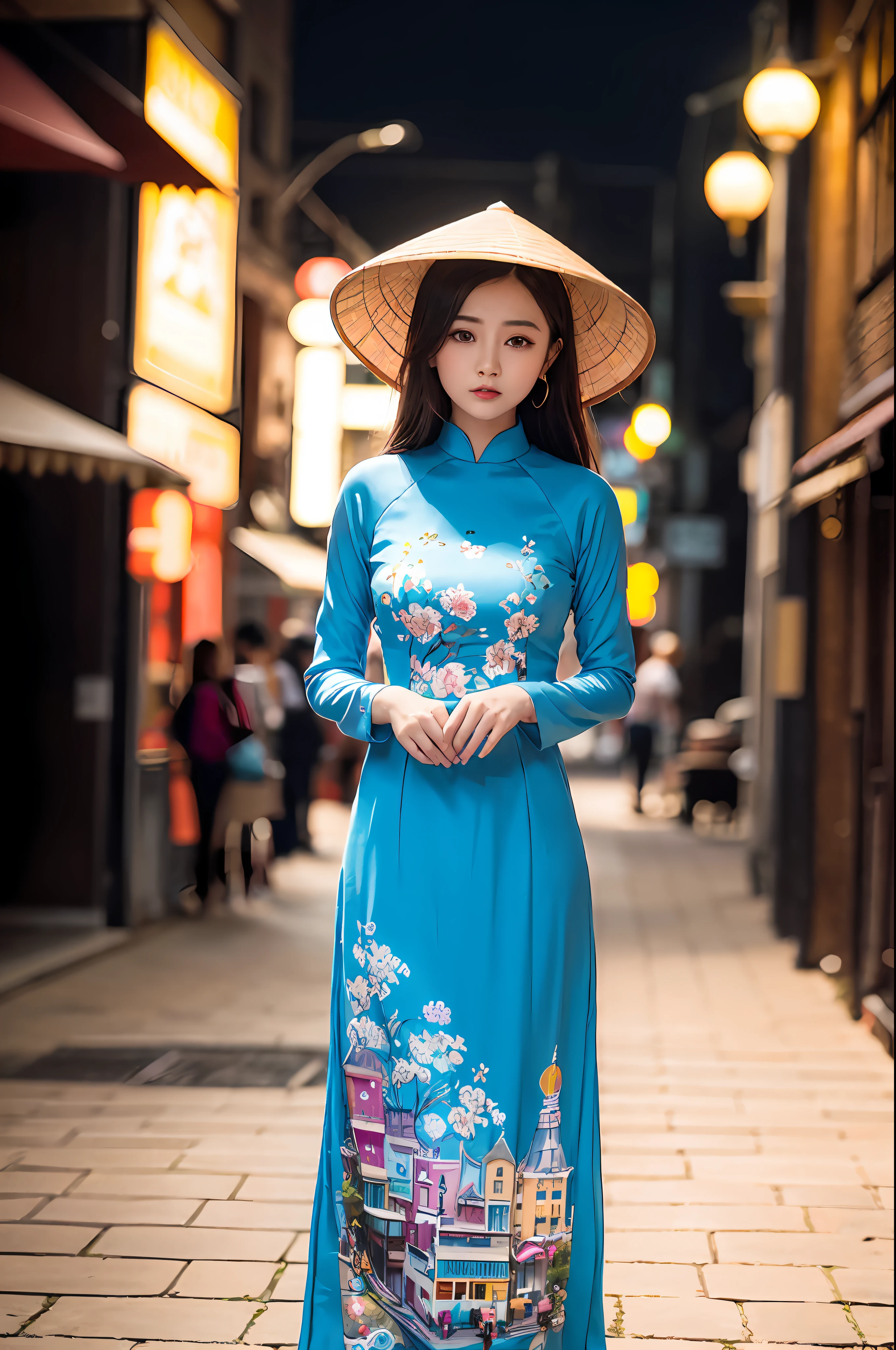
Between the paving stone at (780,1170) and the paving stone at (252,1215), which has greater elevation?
the paving stone at (780,1170)

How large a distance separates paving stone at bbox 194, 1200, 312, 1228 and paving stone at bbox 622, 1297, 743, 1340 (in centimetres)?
101

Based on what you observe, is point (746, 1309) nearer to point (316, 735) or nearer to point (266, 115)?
point (316, 735)

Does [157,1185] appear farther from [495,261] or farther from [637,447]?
[637,447]

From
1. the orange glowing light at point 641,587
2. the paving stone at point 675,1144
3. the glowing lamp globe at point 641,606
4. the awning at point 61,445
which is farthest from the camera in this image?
the glowing lamp globe at point 641,606

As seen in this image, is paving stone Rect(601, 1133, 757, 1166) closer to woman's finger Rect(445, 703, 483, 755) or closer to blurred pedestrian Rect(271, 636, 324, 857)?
woman's finger Rect(445, 703, 483, 755)

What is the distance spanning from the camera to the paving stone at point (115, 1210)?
4148 millimetres

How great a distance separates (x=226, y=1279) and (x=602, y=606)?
222 cm

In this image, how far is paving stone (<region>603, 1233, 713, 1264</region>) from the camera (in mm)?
3908

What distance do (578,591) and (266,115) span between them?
61.0ft

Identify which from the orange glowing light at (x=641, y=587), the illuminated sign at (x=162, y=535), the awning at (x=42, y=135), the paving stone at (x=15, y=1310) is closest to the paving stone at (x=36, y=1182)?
the paving stone at (x=15, y=1310)

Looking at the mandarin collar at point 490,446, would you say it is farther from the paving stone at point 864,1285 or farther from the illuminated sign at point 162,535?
the illuminated sign at point 162,535

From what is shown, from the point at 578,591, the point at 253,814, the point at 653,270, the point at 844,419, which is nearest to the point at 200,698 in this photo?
the point at 253,814

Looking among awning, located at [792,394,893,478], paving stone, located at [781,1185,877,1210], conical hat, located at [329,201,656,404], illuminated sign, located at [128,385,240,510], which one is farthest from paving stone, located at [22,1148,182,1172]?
illuminated sign, located at [128,385,240,510]

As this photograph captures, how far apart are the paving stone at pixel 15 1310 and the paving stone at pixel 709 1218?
1612 mm
